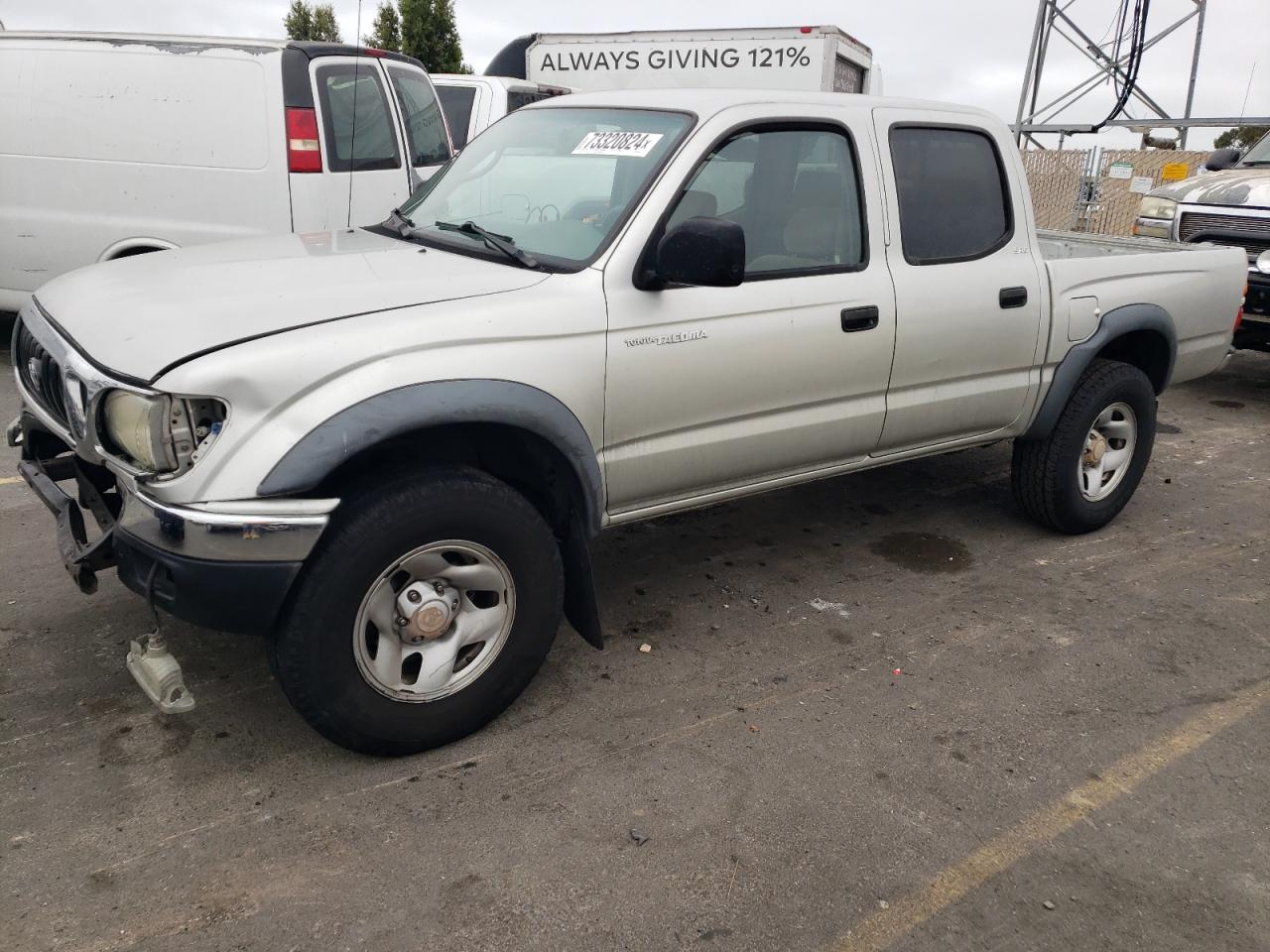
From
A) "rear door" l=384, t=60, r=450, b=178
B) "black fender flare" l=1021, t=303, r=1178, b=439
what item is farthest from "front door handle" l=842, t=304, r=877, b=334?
"rear door" l=384, t=60, r=450, b=178

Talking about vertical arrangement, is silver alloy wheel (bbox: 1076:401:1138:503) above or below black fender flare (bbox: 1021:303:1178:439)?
below

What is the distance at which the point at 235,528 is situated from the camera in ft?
8.21

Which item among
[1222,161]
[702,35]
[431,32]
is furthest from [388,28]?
[1222,161]

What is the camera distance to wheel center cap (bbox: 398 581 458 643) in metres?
2.86

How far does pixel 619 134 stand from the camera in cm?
357

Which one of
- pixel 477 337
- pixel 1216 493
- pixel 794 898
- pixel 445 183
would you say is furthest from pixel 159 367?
pixel 1216 493

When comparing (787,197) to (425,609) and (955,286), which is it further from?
(425,609)

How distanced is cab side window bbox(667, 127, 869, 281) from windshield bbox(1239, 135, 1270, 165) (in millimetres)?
7032

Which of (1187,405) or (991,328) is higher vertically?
(991,328)

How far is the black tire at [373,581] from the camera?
8.74 ft

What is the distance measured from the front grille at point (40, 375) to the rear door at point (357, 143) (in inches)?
139

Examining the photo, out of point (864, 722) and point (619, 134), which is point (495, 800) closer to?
point (864, 722)

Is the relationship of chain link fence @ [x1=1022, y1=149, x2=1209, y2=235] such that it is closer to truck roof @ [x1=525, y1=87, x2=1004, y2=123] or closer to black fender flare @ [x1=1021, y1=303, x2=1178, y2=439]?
black fender flare @ [x1=1021, y1=303, x2=1178, y2=439]

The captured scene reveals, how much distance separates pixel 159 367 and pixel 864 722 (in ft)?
7.40
